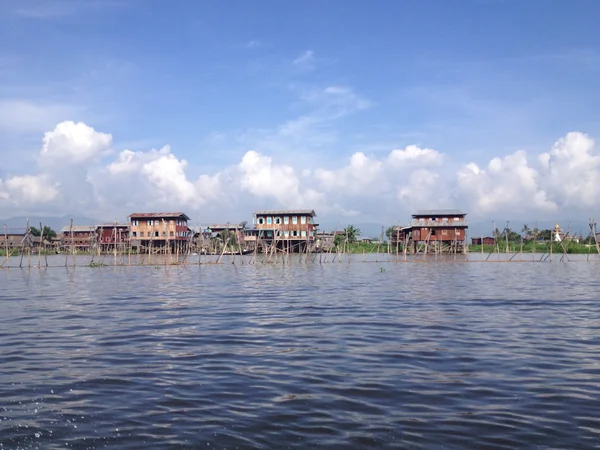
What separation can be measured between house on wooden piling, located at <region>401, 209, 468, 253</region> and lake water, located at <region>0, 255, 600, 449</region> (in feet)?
142

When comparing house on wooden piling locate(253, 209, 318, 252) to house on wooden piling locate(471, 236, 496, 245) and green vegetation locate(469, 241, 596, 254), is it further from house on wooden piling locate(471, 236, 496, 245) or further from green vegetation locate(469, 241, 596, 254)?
house on wooden piling locate(471, 236, 496, 245)

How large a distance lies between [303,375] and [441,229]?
2109 inches

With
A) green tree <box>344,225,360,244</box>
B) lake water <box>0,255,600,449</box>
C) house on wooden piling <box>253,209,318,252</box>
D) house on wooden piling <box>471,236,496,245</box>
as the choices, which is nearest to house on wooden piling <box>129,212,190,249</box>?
house on wooden piling <box>253,209,318,252</box>

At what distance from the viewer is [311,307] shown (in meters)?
15.8

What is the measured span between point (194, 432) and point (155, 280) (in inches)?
862

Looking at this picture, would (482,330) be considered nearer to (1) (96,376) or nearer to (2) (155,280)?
(1) (96,376)

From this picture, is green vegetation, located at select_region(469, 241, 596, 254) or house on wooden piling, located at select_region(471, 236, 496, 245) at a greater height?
house on wooden piling, located at select_region(471, 236, 496, 245)

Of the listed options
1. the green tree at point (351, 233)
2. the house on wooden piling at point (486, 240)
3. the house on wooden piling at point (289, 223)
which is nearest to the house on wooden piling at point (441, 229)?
the house on wooden piling at point (289, 223)

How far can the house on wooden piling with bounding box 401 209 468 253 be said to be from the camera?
193 feet

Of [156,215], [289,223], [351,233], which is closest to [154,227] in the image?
[156,215]

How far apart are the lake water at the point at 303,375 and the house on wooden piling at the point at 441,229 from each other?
4328cm

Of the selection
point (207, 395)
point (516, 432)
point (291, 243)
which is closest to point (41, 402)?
point (207, 395)

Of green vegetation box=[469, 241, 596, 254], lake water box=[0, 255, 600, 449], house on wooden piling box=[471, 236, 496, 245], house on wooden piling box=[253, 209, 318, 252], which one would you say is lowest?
lake water box=[0, 255, 600, 449]

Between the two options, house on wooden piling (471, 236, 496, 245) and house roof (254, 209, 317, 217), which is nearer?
house roof (254, 209, 317, 217)
